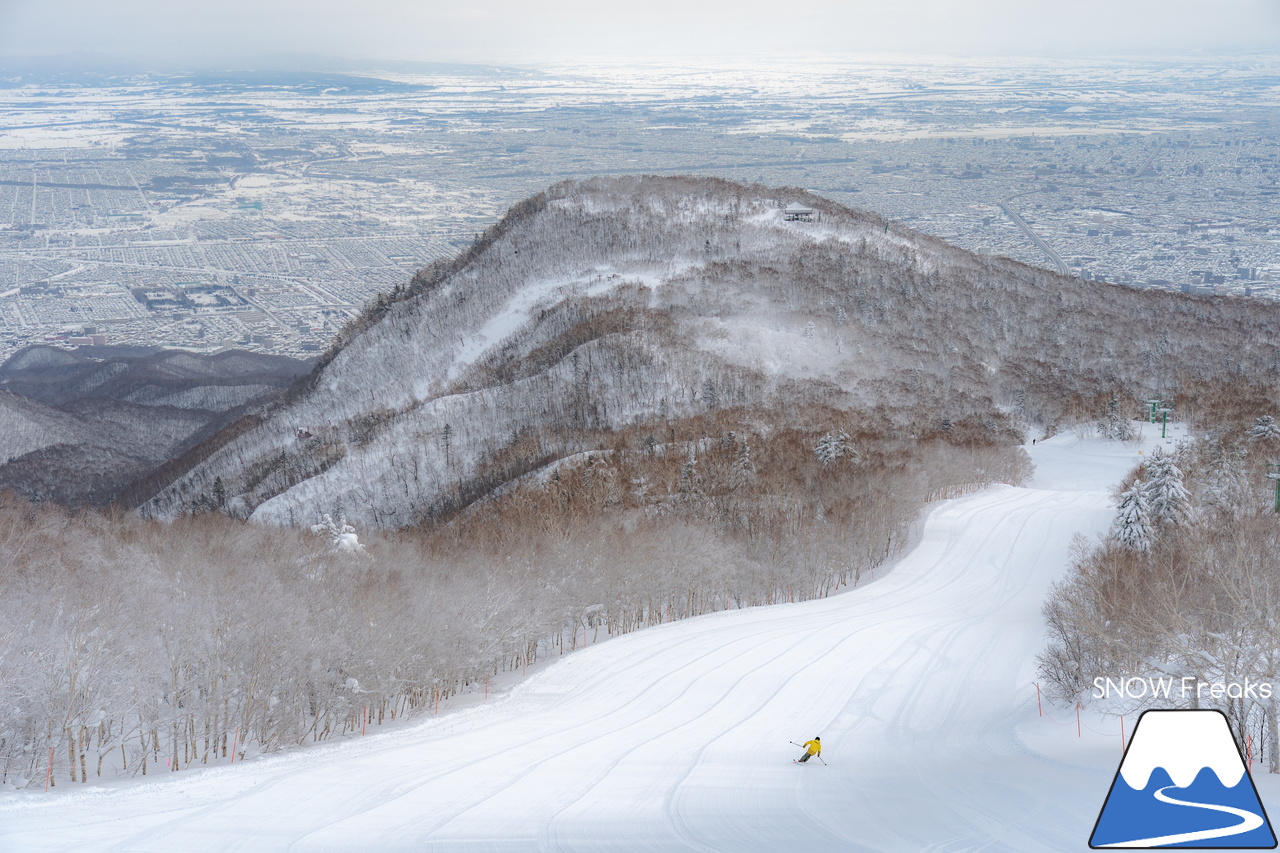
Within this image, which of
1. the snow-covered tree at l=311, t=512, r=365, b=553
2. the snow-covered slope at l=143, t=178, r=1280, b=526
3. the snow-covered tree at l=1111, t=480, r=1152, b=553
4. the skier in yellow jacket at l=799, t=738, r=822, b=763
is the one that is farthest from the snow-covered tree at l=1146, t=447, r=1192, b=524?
the snow-covered tree at l=311, t=512, r=365, b=553

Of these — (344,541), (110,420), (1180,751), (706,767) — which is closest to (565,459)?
(344,541)

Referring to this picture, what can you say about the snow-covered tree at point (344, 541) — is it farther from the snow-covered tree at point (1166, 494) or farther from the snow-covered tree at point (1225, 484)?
the snow-covered tree at point (1225, 484)

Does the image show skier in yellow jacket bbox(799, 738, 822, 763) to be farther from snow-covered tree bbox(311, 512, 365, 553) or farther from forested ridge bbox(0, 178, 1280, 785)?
snow-covered tree bbox(311, 512, 365, 553)

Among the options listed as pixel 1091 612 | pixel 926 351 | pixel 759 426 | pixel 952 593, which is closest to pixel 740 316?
pixel 926 351

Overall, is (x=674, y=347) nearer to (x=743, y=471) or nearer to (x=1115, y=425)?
(x=743, y=471)

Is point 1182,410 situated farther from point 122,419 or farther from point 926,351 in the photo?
point 122,419
